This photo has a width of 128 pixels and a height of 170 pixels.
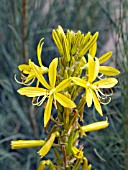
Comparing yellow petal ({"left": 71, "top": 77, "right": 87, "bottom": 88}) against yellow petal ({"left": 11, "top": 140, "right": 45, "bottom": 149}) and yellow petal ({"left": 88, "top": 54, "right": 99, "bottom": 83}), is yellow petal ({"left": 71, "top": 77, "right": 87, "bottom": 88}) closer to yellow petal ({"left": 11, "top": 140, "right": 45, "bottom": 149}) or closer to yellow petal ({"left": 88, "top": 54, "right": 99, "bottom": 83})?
yellow petal ({"left": 88, "top": 54, "right": 99, "bottom": 83})

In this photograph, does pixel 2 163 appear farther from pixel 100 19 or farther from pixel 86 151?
pixel 100 19

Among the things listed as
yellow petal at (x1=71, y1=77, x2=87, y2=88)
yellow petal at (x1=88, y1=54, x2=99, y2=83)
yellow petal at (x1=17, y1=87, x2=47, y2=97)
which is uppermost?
yellow petal at (x1=88, y1=54, x2=99, y2=83)

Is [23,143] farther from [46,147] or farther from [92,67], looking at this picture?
[92,67]

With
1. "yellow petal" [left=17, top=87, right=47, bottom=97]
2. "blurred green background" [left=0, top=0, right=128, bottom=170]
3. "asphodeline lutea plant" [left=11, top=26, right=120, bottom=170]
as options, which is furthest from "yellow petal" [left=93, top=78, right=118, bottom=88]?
"blurred green background" [left=0, top=0, right=128, bottom=170]

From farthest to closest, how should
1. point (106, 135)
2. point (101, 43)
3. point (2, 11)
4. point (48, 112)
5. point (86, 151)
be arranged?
point (101, 43)
point (2, 11)
point (86, 151)
point (106, 135)
point (48, 112)

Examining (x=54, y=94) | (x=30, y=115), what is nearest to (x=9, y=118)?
(x=30, y=115)

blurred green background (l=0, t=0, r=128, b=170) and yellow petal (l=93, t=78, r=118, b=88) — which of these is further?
blurred green background (l=0, t=0, r=128, b=170)
